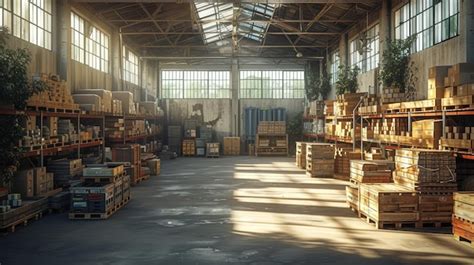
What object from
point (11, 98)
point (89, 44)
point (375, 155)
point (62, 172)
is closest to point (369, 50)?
point (375, 155)

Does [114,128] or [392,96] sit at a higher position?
[392,96]

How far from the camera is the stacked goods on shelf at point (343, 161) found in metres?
19.2

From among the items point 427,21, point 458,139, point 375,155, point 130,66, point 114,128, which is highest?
point 130,66

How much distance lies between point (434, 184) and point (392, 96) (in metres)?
7.58

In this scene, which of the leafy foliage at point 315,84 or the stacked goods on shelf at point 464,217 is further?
the leafy foliage at point 315,84

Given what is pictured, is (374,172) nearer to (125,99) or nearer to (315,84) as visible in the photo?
(125,99)

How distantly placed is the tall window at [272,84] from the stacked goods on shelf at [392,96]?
18.3 metres

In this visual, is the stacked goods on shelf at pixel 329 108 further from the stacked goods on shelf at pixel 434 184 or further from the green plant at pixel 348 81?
the stacked goods on shelf at pixel 434 184

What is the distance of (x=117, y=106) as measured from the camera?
20.4 meters

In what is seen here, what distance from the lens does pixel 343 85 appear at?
24.7m

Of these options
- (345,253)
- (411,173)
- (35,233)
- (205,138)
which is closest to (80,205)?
(35,233)

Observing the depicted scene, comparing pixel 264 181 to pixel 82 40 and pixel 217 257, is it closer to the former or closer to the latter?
pixel 82 40

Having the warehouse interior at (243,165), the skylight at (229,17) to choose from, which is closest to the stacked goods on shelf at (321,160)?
the warehouse interior at (243,165)

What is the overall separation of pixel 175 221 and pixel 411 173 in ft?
17.5
